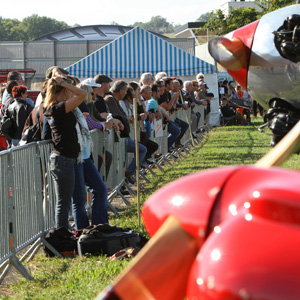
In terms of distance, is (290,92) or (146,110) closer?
(290,92)

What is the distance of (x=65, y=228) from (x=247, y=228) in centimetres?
572

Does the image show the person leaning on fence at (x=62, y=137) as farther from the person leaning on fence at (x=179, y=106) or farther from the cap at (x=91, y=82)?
the person leaning on fence at (x=179, y=106)

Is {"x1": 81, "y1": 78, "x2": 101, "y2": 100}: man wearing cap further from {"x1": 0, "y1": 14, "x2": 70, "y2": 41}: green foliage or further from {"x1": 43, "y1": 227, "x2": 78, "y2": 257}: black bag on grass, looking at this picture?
{"x1": 0, "y1": 14, "x2": 70, "y2": 41}: green foliage

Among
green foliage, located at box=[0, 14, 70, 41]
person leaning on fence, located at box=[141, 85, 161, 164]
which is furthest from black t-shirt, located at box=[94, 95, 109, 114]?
green foliage, located at box=[0, 14, 70, 41]

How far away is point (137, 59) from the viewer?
846 inches

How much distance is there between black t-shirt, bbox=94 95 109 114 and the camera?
9570mm

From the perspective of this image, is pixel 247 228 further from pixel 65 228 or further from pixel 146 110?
pixel 146 110

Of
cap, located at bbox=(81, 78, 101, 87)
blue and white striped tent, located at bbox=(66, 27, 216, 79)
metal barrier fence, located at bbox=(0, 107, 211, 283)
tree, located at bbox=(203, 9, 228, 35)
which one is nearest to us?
metal barrier fence, located at bbox=(0, 107, 211, 283)

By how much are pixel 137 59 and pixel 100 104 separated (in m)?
12.1

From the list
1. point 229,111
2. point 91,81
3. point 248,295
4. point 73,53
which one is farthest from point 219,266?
point 73,53

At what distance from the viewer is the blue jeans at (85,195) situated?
23.5 ft

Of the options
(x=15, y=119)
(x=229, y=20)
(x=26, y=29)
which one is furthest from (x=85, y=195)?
(x=26, y=29)

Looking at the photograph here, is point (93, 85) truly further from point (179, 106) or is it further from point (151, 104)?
point (179, 106)

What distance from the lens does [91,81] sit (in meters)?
9.24
